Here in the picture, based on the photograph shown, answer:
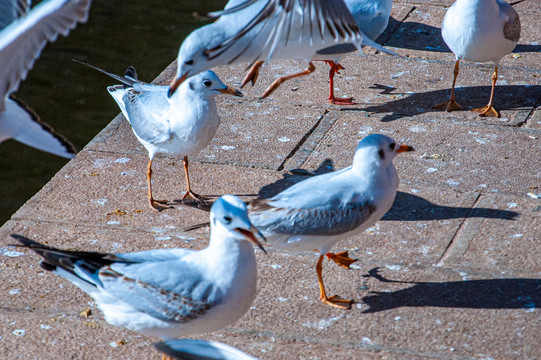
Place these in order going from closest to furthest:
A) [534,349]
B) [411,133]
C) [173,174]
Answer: [534,349] → [173,174] → [411,133]

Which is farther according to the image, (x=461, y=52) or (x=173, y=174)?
(x=461, y=52)

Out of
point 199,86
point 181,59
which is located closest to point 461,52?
point 199,86

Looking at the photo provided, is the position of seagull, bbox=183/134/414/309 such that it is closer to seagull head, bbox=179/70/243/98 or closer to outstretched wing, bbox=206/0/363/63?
outstretched wing, bbox=206/0/363/63

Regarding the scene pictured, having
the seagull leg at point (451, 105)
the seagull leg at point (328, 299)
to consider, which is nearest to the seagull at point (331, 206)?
the seagull leg at point (328, 299)

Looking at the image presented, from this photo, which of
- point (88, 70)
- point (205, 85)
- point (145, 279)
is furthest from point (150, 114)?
point (88, 70)

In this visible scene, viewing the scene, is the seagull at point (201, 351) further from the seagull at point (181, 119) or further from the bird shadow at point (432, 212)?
the bird shadow at point (432, 212)

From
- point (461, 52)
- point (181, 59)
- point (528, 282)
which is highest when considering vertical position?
point (181, 59)

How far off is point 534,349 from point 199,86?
2.36 m

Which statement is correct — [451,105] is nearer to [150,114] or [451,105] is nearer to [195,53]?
[150,114]

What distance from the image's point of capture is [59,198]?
4918 millimetres

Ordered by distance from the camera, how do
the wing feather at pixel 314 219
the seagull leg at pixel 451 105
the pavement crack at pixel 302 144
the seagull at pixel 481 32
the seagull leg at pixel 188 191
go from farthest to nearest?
1. the seagull leg at pixel 451 105
2. the seagull at pixel 481 32
3. the pavement crack at pixel 302 144
4. the seagull leg at pixel 188 191
5. the wing feather at pixel 314 219

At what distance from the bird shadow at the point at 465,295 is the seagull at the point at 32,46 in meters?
1.78

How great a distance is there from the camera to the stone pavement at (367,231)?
3.67 meters

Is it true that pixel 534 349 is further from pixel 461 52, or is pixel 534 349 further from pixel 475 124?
pixel 461 52
